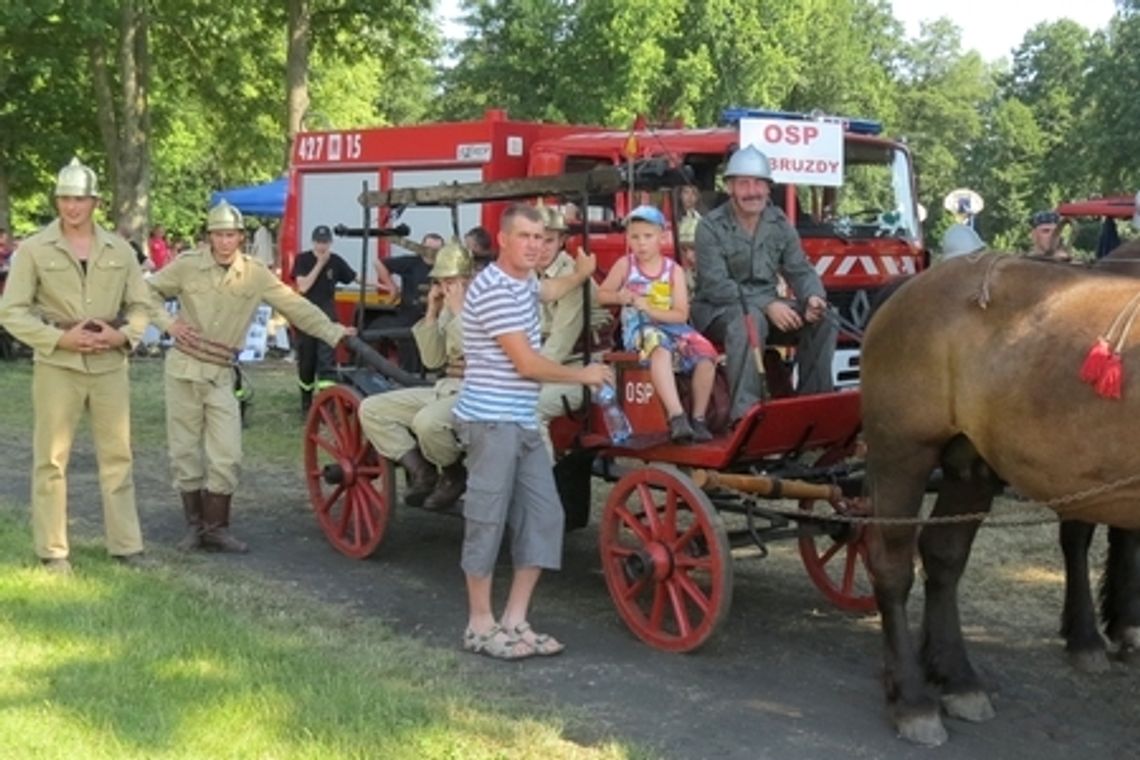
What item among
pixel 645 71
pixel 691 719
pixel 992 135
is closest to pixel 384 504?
pixel 691 719

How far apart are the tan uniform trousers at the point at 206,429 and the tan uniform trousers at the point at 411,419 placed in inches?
32.8

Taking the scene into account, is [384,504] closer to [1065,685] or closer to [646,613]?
[646,613]

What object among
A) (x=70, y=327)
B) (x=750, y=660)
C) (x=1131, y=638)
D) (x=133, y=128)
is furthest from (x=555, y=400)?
(x=133, y=128)

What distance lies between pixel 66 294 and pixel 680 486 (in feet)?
10.2

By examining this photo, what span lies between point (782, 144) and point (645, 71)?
1109 inches

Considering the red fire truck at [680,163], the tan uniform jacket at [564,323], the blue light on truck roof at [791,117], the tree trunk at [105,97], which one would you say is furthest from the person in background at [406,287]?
the tree trunk at [105,97]

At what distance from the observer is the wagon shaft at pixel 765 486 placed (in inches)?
235

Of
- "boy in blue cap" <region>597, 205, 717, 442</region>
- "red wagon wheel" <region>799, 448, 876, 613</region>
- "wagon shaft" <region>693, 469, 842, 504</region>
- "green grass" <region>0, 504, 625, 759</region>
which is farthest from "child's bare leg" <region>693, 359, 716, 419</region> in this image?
"green grass" <region>0, 504, 625, 759</region>

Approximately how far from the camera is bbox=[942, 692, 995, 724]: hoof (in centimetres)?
526

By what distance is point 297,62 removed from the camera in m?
21.7

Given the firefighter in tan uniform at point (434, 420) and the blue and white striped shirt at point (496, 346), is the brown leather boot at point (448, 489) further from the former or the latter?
the blue and white striped shirt at point (496, 346)

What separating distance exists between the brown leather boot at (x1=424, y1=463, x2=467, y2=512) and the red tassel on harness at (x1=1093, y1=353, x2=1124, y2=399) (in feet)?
11.2

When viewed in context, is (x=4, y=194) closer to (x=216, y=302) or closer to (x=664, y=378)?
(x=216, y=302)

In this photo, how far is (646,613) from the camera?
637 centimetres
